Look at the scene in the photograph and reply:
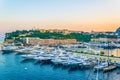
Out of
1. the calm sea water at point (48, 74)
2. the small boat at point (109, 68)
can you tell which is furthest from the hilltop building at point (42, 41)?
the small boat at point (109, 68)

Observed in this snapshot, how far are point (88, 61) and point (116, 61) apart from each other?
654 mm

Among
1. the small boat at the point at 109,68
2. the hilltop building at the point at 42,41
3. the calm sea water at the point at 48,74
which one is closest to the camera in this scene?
the calm sea water at the point at 48,74

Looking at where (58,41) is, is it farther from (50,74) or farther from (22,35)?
(50,74)

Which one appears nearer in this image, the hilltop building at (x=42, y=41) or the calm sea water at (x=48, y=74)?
the calm sea water at (x=48, y=74)

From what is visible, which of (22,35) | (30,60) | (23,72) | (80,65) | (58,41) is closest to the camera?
(23,72)

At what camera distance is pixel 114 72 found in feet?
22.6

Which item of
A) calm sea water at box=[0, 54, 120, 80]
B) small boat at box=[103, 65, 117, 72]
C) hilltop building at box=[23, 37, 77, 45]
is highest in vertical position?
hilltop building at box=[23, 37, 77, 45]

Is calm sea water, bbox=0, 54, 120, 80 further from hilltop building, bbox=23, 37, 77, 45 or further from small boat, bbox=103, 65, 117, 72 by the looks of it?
hilltop building, bbox=23, 37, 77, 45

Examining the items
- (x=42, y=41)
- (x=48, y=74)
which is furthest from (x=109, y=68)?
(x=42, y=41)

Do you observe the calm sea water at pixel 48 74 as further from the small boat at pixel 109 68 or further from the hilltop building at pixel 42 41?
the hilltop building at pixel 42 41

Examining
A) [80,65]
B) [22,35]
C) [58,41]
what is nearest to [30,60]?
[80,65]

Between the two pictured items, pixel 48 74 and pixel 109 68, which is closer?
pixel 48 74

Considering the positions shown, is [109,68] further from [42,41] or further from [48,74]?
[42,41]

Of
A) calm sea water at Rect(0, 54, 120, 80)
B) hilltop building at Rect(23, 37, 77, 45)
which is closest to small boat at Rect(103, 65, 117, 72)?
calm sea water at Rect(0, 54, 120, 80)
